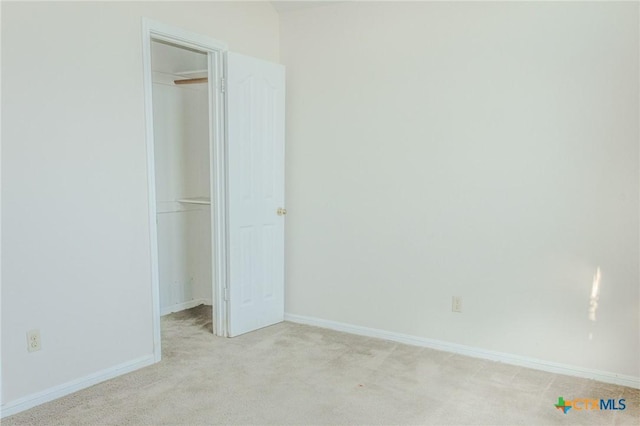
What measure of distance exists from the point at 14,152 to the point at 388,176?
231 centimetres

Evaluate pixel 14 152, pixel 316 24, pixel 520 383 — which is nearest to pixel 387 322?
pixel 520 383

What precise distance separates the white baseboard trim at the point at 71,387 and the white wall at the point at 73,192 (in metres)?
0.01

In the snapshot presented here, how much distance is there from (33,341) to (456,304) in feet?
8.40

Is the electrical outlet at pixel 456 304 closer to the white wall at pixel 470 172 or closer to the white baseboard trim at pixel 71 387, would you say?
the white wall at pixel 470 172

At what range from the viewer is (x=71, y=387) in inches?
107

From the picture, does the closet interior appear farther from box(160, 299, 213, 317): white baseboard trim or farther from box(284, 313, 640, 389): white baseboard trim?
box(284, 313, 640, 389): white baseboard trim

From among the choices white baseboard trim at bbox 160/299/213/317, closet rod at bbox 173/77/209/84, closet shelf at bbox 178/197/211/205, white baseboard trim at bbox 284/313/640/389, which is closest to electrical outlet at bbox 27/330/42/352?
white baseboard trim at bbox 160/299/213/317

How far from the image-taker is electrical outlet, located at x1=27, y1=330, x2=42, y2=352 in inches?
99.4

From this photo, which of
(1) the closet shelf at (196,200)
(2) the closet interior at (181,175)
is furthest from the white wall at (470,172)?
(2) the closet interior at (181,175)

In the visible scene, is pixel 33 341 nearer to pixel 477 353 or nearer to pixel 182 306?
pixel 182 306

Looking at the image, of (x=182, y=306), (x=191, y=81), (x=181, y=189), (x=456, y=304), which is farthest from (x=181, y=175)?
(x=456, y=304)

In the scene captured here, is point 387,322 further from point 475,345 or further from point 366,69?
point 366,69

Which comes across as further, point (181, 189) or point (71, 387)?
point (181, 189)

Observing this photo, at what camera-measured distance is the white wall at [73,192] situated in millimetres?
2426
